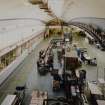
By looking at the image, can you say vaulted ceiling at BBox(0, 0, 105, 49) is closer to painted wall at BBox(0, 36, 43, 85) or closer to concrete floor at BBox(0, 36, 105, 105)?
painted wall at BBox(0, 36, 43, 85)

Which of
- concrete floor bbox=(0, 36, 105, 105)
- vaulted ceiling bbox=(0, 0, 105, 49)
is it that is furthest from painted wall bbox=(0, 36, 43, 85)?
vaulted ceiling bbox=(0, 0, 105, 49)

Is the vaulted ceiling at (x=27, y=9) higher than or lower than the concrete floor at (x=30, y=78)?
higher

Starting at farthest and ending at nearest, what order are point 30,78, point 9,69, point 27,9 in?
point 9,69 → point 30,78 → point 27,9

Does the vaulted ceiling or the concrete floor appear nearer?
the vaulted ceiling

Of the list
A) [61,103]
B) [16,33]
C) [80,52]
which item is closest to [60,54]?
[80,52]

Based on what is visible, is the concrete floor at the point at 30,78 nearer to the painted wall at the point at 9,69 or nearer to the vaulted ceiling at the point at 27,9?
the painted wall at the point at 9,69

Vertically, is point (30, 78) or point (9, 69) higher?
point (9, 69)

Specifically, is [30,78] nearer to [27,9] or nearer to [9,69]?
[9,69]

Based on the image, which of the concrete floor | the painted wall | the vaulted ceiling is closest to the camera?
the vaulted ceiling

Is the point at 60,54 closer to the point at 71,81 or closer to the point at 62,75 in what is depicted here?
the point at 62,75

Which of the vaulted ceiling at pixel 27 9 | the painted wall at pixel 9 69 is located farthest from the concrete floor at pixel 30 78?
the vaulted ceiling at pixel 27 9

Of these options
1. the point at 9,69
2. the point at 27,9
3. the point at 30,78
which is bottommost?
the point at 30,78

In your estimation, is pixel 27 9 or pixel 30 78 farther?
pixel 30 78

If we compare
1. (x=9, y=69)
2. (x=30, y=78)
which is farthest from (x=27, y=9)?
(x=9, y=69)
